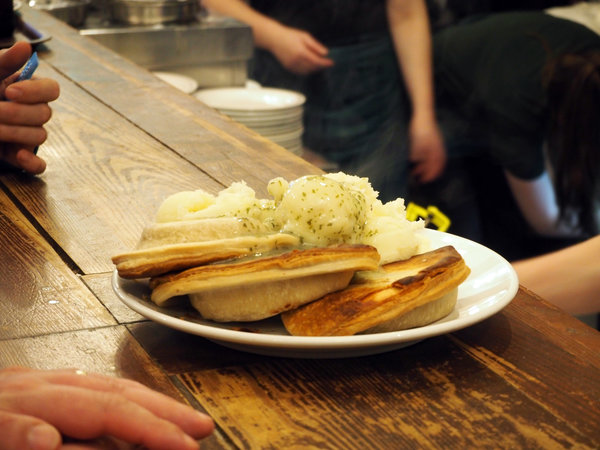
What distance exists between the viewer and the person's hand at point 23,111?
5.60ft

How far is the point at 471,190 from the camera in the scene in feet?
14.5

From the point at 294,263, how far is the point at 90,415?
291 millimetres

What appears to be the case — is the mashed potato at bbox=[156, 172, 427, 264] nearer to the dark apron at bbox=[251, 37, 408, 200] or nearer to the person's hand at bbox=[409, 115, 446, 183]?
the person's hand at bbox=[409, 115, 446, 183]

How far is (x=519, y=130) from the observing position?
394 centimetres

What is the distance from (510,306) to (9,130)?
3.61ft

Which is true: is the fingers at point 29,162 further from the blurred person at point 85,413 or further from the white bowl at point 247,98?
the white bowl at point 247,98

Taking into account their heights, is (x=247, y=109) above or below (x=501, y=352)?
below

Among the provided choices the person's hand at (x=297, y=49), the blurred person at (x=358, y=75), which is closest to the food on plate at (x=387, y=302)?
the blurred person at (x=358, y=75)

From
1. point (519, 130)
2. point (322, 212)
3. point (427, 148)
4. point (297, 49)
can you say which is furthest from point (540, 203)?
point (322, 212)

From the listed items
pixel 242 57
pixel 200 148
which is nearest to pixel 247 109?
pixel 242 57

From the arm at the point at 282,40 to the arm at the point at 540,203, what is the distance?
1.13 metres

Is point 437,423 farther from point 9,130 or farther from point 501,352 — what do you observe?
point 9,130

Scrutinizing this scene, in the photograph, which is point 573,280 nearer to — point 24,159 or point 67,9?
point 24,159

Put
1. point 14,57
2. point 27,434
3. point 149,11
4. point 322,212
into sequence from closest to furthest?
1. point 27,434
2. point 322,212
3. point 14,57
4. point 149,11
